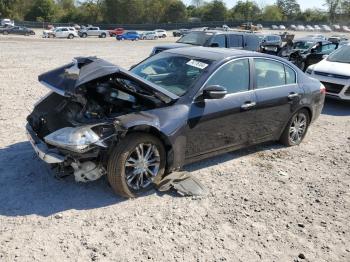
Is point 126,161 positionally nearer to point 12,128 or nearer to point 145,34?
point 12,128

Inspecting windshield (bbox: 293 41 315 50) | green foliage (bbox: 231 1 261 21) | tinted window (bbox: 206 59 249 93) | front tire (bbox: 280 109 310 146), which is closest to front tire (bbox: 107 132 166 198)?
tinted window (bbox: 206 59 249 93)

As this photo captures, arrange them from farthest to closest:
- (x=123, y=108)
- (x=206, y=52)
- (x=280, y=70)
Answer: (x=280, y=70), (x=206, y=52), (x=123, y=108)

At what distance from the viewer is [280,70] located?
→ 20.2 ft

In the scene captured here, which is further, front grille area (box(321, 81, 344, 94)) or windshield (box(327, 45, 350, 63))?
windshield (box(327, 45, 350, 63))

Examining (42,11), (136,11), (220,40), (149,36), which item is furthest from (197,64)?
(136,11)

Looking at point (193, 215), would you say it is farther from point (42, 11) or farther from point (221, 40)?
point (42, 11)

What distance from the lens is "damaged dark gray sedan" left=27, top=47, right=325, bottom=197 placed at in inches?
164

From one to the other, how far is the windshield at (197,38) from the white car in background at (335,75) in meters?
4.23

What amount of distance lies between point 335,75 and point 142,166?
7536 mm

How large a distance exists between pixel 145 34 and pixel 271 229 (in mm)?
55328

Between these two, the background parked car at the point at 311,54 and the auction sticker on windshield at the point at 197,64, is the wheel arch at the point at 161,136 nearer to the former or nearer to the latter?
the auction sticker on windshield at the point at 197,64

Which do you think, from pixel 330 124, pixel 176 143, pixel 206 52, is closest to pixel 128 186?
pixel 176 143

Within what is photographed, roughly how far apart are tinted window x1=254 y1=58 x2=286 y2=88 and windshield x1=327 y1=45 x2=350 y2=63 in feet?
19.2

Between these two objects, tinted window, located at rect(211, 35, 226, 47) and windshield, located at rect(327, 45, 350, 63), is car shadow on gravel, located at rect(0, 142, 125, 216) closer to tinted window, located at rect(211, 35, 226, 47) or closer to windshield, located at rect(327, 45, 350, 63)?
windshield, located at rect(327, 45, 350, 63)
